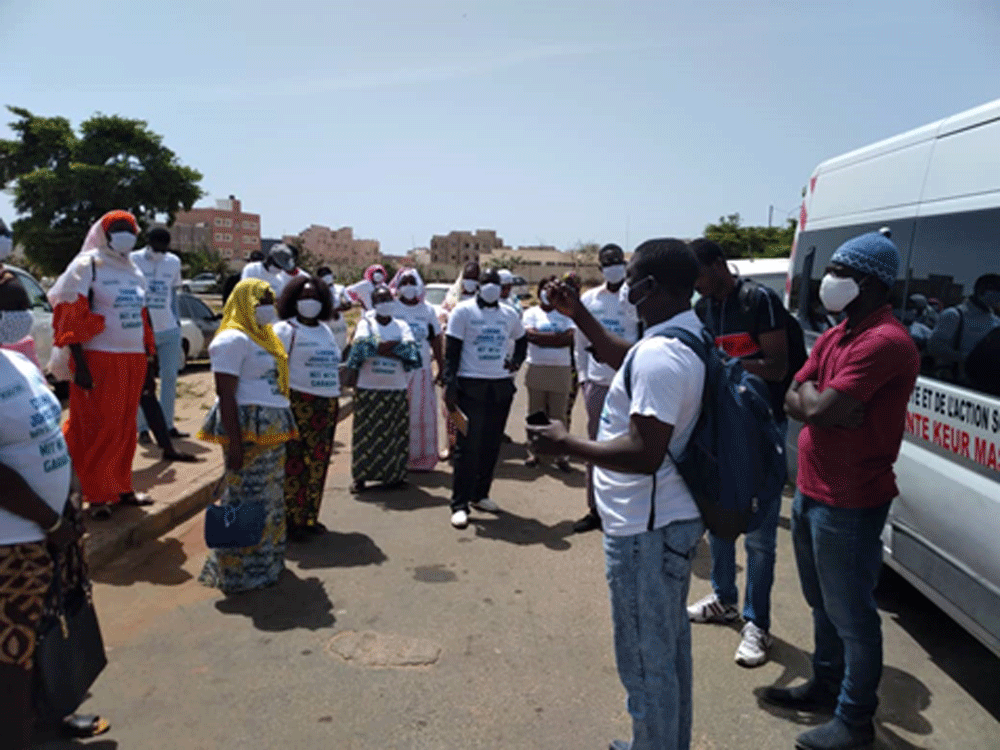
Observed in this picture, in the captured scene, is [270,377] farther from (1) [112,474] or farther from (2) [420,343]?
(2) [420,343]

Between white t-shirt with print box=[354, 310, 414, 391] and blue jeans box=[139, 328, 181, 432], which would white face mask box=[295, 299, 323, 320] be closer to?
white t-shirt with print box=[354, 310, 414, 391]

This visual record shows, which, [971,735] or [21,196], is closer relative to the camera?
[971,735]

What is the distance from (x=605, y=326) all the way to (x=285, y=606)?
320 centimetres

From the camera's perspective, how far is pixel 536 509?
245 inches

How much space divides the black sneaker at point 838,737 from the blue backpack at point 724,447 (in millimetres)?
1247

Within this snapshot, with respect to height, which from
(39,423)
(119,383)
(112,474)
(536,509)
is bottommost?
(536,509)

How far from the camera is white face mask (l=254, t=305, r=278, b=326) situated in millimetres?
4262

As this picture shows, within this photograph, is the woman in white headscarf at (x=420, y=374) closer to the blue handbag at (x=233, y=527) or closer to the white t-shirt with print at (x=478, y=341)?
the white t-shirt with print at (x=478, y=341)

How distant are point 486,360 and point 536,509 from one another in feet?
4.59

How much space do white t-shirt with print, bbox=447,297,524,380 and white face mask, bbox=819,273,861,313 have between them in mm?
3105

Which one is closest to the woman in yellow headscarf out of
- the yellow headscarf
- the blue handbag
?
the yellow headscarf

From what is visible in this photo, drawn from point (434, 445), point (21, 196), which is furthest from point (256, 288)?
point (21, 196)

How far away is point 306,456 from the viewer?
206 inches

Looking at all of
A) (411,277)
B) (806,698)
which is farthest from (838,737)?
(411,277)
